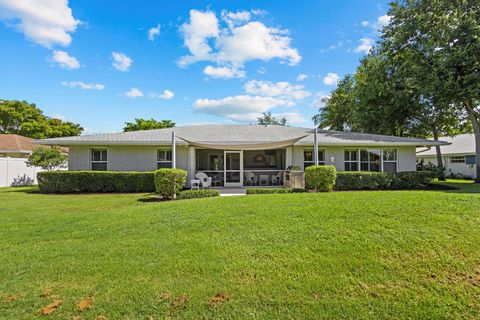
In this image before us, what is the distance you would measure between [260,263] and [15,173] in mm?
22828

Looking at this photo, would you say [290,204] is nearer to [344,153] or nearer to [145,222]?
[145,222]

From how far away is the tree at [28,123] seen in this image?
34.8 meters

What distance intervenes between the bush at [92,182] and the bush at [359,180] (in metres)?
10.7

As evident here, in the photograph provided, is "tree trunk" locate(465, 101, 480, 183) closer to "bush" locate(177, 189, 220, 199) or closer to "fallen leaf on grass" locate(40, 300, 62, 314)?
"bush" locate(177, 189, 220, 199)

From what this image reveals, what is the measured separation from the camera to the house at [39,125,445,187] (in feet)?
50.0

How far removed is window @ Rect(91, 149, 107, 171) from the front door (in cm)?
768

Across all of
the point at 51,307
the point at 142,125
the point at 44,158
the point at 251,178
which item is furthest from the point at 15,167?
the point at 51,307

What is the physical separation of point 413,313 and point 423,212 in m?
3.38

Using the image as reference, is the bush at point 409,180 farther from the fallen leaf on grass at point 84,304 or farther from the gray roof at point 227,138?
the fallen leaf on grass at point 84,304

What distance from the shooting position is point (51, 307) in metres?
3.24

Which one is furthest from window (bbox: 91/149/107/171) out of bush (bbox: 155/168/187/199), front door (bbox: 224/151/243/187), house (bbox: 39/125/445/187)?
front door (bbox: 224/151/243/187)

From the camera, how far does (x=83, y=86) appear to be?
66.1 feet

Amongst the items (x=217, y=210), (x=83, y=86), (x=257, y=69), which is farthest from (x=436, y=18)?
(x=83, y=86)

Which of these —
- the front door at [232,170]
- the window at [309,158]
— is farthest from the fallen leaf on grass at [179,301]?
the window at [309,158]
